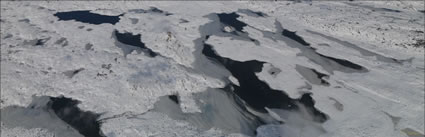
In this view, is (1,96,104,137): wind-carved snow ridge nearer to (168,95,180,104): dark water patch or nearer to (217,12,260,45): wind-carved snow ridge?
(168,95,180,104): dark water patch

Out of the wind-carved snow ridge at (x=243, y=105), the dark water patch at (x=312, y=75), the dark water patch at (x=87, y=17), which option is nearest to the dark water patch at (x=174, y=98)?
the wind-carved snow ridge at (x=243, y=105)

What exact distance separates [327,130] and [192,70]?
4.32 meters

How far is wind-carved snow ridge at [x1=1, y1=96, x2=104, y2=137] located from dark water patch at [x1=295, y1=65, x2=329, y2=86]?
5.94m

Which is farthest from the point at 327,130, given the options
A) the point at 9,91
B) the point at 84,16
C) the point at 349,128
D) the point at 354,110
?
the point at 84,16

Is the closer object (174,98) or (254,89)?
(174,98)

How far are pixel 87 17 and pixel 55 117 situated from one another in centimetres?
685

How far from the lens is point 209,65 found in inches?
437

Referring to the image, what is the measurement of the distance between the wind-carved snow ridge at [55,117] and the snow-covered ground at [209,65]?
0.19 ft

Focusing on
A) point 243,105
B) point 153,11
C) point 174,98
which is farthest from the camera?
point 153,11

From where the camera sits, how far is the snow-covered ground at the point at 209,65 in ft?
28.1

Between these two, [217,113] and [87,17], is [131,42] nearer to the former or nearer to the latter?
[87,17]

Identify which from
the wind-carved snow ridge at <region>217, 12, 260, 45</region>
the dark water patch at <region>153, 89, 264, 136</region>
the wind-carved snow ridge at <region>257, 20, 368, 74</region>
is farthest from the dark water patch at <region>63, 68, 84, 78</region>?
the wind-carved snow ridge at <region>257, 20, 368, 74</region>

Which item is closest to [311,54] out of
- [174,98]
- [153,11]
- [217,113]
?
[217,113]

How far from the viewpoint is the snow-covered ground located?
857cm
